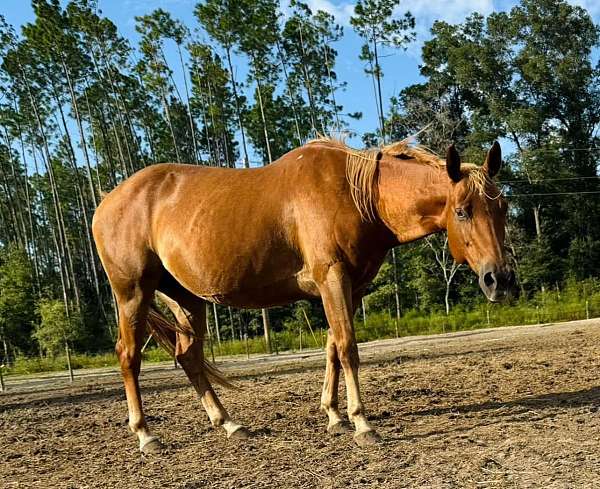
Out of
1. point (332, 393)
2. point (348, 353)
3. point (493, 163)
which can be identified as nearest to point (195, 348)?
point (332, 393)

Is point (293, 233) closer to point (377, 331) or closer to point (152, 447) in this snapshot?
point (152, 447)

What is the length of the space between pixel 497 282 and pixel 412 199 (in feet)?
3.19

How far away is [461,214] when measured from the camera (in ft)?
13.8

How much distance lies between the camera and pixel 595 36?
44.0 m

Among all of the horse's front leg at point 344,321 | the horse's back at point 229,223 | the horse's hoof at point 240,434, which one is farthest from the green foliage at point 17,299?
the horse's front leg at point 344,321

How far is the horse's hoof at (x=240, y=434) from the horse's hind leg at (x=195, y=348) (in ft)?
0.53

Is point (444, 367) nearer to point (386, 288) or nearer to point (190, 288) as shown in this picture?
point (190, 288)

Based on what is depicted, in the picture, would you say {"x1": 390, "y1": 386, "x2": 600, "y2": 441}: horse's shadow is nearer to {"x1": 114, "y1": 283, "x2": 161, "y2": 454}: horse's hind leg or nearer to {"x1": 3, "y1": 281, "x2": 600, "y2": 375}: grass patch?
{"x1": 114, "y1": 283, "x2": 161, "y2": 454}: horse's hind leg

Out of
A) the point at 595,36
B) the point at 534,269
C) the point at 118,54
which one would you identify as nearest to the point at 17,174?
the point at 118,54

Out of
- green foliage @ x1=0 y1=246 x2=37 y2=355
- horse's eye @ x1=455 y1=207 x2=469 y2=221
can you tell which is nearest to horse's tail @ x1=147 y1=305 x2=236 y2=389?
horse's eye @ x1=455 y1=207 x2=469 y2=221

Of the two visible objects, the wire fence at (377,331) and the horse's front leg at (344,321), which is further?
the wire fence at (377,331)

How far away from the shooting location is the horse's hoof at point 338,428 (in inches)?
184

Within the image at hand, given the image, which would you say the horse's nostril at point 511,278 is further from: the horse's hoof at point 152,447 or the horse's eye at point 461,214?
the horse's hoof at point 152,447

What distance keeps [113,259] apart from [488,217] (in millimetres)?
3425
